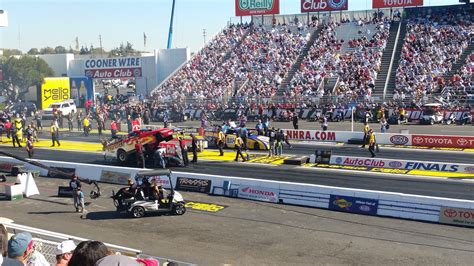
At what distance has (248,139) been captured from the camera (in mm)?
30156

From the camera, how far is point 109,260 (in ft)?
16.3

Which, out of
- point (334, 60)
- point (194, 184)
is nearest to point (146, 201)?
point (194, 184)

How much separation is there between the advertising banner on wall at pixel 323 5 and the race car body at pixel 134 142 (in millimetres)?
33447

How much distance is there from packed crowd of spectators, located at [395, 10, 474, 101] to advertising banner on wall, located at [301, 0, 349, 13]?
6866 mm

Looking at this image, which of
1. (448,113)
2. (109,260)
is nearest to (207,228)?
(109,260)

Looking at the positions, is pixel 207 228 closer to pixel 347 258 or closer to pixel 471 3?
pixel 347 258

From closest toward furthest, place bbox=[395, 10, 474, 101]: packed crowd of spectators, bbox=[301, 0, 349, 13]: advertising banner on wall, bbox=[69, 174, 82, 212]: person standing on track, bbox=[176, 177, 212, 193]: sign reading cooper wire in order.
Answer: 1. bbox=[69, 174, 82, 212]: person standing on track
2. bbox=[176, 177, 212, 193]: sign reading cooper wire
3. bbox=[395, 10, 474, 101]: packed crowd of spectators
4. bbox=[301, 0, 349, 13]: advertising banner on wall

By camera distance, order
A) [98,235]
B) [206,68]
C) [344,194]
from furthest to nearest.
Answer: [206,68]
[344,194]
[98,235]

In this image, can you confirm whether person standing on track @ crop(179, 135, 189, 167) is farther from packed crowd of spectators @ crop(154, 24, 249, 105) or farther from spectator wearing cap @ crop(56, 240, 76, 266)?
packed crowd of spectators @ crop(154, 24, 249, 105)

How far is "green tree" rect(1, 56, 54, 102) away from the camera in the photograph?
6600 centimetres

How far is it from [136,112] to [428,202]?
103ft

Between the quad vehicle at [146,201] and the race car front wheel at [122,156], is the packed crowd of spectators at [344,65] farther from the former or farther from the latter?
the quad vehicle at [146,201]

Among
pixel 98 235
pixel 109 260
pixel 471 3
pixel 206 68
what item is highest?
pixel 471 3

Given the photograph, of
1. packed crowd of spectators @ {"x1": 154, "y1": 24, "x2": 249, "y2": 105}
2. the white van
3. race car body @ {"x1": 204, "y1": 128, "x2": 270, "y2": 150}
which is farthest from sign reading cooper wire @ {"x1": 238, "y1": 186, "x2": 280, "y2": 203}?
the white van
